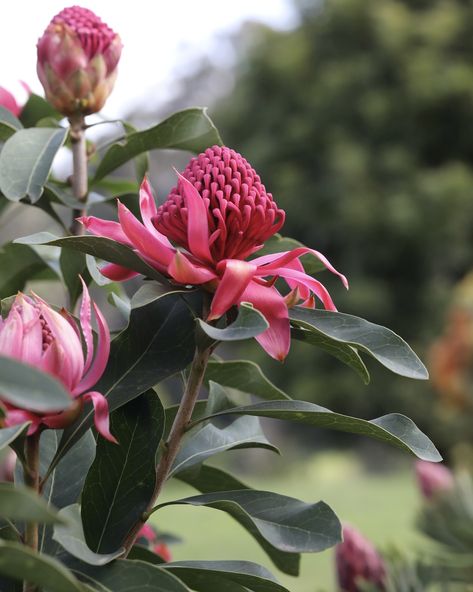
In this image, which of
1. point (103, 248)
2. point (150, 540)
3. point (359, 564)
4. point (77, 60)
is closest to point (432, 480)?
point (359, 564)

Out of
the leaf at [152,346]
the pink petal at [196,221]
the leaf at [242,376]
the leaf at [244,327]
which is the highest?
the pink petal at [196,221]

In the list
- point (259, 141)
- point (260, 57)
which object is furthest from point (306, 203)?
point (260, 57)

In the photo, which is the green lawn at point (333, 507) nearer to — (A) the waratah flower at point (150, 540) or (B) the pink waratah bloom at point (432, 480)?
(B) the pink waratah bloom at point (432, 480)

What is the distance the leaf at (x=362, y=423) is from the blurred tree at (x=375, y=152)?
352 inches

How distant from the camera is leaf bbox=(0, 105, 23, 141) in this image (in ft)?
2.88

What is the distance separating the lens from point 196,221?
0.62 metres

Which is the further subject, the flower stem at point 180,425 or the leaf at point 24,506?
the flower stem at point 180,425

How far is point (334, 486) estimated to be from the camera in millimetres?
6949

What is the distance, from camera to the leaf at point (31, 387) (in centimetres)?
42

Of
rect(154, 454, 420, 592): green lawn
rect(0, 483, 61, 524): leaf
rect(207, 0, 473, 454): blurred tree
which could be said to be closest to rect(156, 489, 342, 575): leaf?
rect(0, 483, 61, 524): leaf

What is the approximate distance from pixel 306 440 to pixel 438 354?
143 inches

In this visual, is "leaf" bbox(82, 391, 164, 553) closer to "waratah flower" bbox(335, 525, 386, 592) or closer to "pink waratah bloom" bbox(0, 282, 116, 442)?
"pink waratah bloom" bbox(0, 282, 116, 442)

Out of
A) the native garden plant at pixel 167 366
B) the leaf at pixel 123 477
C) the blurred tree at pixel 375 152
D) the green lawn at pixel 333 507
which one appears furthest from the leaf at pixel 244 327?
the blurred tree at pixel 375 152

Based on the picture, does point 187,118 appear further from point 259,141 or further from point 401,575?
point 259,141
